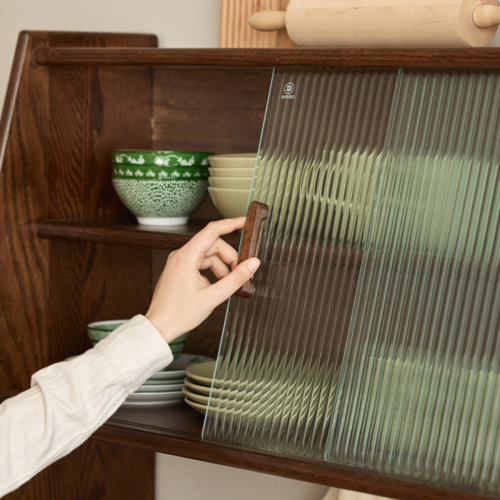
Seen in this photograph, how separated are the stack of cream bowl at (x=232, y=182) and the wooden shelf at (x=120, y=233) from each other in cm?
5

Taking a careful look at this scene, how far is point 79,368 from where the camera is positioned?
851 mm

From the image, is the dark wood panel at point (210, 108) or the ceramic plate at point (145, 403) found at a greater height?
the dark wood panel at point (210, 108)

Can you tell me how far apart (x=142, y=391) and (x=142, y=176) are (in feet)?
1.33

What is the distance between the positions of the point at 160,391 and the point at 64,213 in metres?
0.41

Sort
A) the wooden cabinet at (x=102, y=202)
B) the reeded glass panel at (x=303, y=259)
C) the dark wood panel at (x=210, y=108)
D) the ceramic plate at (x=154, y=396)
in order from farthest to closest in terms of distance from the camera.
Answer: the dark wood panel at (x=210, y=108), the ceramic plate at (x=154, y=396), the wooden cabinet at (x=102, y=202), the reeded glass panel at (x=303, y=259)

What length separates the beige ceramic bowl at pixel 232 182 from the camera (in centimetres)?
113

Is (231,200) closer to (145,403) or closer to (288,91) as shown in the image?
(288,91)

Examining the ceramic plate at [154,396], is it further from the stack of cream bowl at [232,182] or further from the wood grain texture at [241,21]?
the wood grain texture at [241,21]

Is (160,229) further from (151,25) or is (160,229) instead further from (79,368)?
(151,25)

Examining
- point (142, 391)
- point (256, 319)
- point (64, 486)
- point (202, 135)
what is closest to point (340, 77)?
point (256, 319)

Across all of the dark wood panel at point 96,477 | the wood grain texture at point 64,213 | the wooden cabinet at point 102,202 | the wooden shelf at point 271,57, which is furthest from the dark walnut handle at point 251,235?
the dark wood panel at point 96,477

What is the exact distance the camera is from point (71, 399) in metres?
0.84

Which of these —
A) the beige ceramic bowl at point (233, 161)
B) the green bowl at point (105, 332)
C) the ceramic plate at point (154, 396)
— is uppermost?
the beige ceramic bowl at point (233, 161)

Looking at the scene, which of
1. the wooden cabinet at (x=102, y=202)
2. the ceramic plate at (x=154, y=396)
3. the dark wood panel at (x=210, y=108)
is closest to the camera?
the wooden cabinet at (x=102, y=202)
